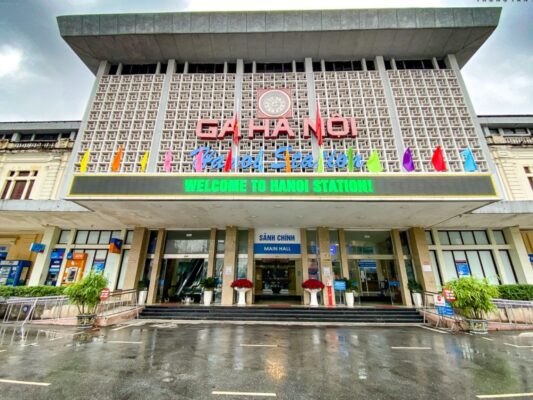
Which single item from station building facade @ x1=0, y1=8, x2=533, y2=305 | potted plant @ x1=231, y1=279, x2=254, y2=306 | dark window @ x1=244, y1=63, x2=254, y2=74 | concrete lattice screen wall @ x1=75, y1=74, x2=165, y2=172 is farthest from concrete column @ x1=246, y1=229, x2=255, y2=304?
dark window @ x1=244, y1=63, x2=254, y2=74

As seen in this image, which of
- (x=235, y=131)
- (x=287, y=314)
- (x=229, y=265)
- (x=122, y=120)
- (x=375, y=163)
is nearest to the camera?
(x=375, y=163)

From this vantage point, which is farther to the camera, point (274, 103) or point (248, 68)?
point (248, 68)

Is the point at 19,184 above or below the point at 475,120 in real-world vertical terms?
below

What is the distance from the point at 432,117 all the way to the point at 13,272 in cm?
3402

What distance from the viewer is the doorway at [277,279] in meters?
19.3

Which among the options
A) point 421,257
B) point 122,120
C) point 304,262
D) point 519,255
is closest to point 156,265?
point 304,262

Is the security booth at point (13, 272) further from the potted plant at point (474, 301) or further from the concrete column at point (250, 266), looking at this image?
the potted plant at point (474, 301)

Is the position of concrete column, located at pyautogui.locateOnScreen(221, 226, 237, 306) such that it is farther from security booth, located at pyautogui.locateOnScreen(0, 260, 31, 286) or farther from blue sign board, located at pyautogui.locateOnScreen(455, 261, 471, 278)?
security booth, located at pyautogui.locateOnScreen(0, 260, 31, 286)

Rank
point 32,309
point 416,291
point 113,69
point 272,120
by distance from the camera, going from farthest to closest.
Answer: point 113,69 → point 272,120 → point 416,291 → point 32,309

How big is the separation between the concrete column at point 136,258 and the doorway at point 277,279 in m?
8.32

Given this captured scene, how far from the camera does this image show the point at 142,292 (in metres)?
15.8

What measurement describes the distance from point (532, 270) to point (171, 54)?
31564mm

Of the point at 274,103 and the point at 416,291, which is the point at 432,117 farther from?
the point at 416,291

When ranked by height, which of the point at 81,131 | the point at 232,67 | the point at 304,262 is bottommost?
the point at 304,262
